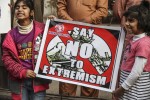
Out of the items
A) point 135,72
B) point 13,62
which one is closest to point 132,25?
point 135,72

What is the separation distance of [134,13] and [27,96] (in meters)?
1.52

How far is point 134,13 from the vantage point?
3258 millimetres

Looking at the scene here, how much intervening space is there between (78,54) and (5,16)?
172cm

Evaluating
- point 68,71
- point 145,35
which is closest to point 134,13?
point 145,35

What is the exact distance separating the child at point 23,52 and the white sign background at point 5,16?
136 cm

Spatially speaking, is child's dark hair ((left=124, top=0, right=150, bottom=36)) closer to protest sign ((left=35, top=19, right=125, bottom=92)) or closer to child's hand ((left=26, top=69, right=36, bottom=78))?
protest sign ((left=35, top=19, right=125, bottom=92))

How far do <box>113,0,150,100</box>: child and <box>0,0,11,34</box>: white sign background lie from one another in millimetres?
2311

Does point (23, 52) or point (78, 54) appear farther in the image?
point (78, 54)

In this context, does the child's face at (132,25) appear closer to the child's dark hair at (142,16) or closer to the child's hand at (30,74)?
the child's dark hair at (142,16)

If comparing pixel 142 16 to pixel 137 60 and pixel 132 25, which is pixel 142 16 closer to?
pixel 132 25

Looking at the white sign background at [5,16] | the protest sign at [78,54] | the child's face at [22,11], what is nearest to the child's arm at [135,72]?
the protest sign at [78,54]

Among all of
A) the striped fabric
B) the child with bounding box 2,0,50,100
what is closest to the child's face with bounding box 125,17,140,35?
the striped fabric

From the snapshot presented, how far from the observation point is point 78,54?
3814 millimetres

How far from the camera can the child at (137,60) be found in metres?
3.17
